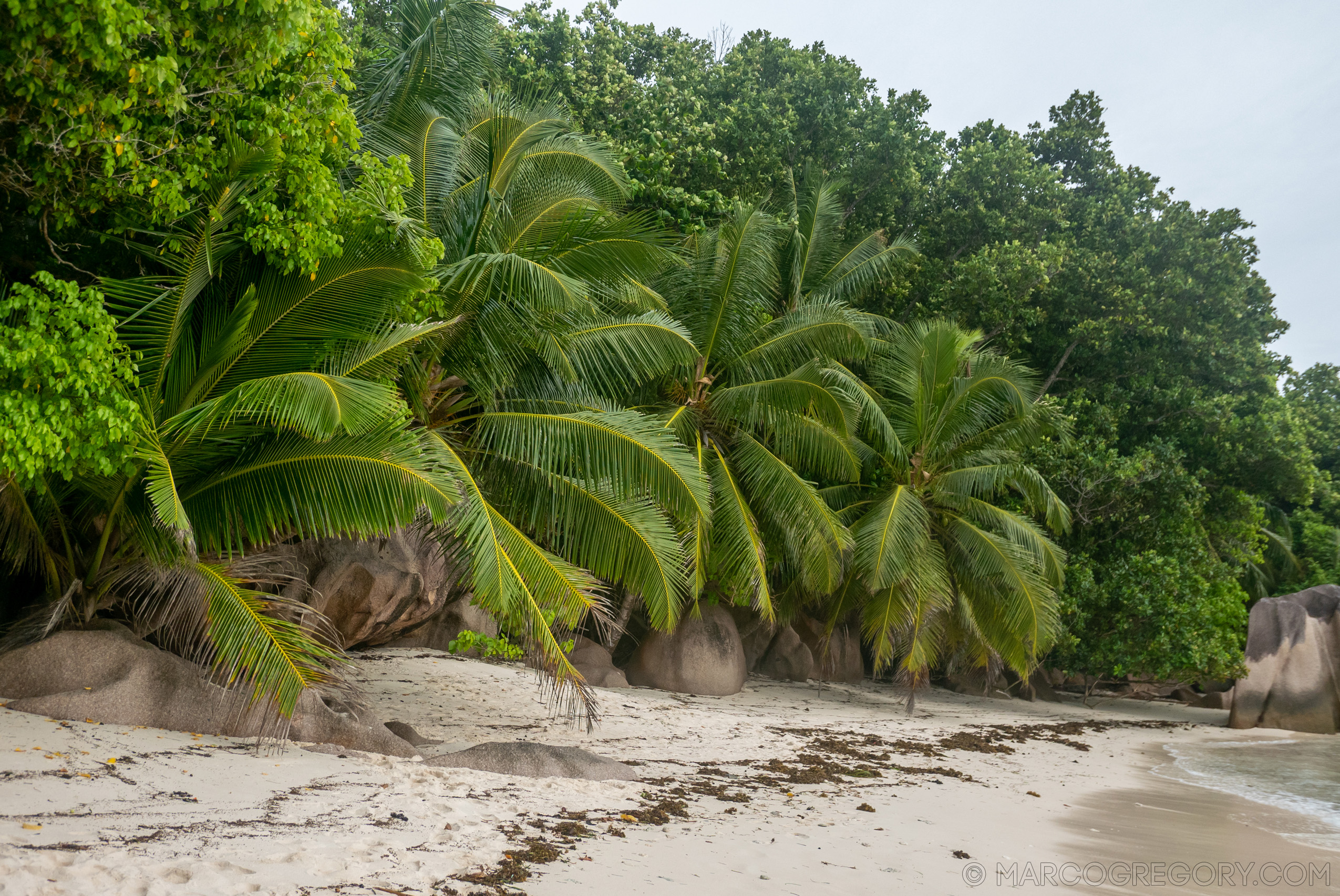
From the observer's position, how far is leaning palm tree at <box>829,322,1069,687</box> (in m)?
13.6

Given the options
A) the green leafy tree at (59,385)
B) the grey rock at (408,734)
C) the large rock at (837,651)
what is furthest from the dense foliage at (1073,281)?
the green leafy tree at (59,385)

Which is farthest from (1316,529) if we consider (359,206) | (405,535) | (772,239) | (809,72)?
(359,206)

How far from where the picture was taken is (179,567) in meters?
6.57

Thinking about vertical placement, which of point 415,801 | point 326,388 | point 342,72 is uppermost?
point 342,72

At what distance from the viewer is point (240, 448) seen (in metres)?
6.57

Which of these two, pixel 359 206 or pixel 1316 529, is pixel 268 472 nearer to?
pixel 359 206

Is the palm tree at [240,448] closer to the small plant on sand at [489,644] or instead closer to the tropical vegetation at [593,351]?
the tropical vegetation at [593,351]

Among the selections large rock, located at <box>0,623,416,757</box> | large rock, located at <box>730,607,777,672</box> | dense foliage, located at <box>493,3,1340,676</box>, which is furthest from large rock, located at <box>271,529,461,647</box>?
dense foliage, located at <box>493,3,1340,676</box>

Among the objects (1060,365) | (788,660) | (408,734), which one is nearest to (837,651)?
(788,660)

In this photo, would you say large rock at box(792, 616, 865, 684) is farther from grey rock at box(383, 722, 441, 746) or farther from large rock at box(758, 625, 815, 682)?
grey rock at box(383, 722, 441, 746)

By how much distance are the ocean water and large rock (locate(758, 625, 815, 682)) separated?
20.8 feet

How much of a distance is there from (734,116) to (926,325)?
6.64 metres

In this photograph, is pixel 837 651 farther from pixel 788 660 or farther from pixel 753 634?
pixel 753 634

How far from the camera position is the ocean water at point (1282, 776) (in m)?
8.36
